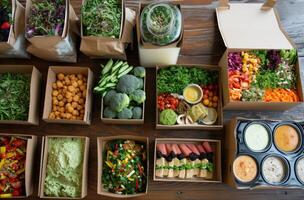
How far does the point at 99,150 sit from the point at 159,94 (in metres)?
0.43

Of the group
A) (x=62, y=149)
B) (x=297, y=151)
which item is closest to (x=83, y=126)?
(x=62, y=149)

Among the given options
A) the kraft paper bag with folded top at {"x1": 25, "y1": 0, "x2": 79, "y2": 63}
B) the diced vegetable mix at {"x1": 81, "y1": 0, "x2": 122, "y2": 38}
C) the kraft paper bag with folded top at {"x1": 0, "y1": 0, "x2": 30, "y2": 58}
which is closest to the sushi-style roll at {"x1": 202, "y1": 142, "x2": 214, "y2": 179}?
the diced vegetable mix at {"x1": 81, "y1": 0, "x2": 122, "y2": 38}

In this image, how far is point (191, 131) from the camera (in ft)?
5.68

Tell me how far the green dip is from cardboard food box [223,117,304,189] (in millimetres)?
766

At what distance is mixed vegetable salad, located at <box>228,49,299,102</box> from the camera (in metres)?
1.66

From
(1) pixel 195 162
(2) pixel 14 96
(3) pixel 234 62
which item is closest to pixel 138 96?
(1) pixel 195 162

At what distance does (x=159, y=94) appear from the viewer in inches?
66.9

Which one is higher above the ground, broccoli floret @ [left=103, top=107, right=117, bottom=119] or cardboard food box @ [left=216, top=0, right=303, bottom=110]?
cardboard food box @ [left=216, top=0, right=303, bottom=110]

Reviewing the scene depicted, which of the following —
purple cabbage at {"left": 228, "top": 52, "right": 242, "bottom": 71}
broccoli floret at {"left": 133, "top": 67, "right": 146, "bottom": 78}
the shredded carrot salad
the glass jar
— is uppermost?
the glass jar

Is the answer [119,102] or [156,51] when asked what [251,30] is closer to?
[156,51]

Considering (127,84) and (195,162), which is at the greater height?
(127,84)

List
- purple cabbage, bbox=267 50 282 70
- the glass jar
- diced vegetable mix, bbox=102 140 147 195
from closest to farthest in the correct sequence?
the glass jar → diced vegetable mix, bbox=102 140 147 195 → purple cabbage, bbox=267 50 282 70

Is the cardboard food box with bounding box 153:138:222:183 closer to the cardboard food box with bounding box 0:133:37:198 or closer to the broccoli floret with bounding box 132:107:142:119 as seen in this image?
the broccoli floret with bounding box 132:107:142:119

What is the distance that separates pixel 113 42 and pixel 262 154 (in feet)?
3.00
